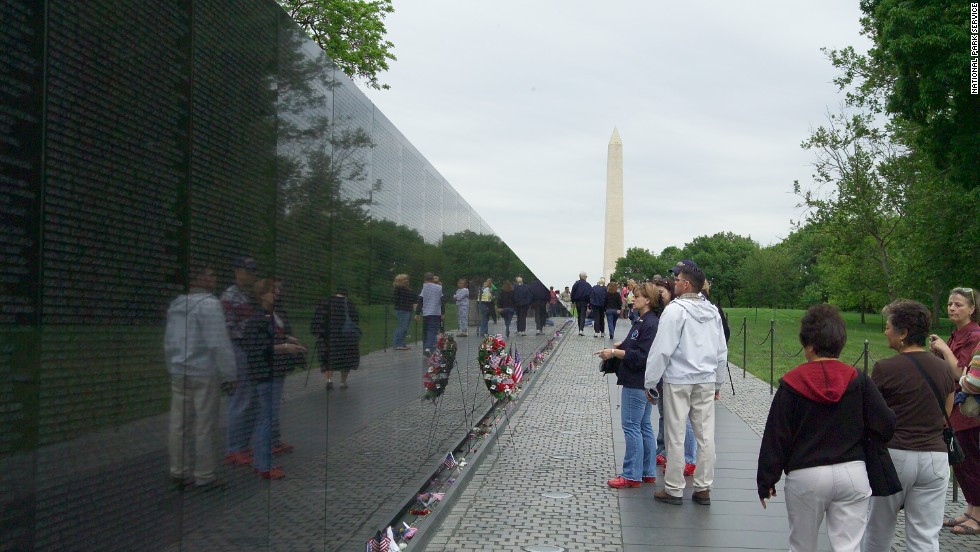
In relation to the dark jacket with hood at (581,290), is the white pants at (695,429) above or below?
below

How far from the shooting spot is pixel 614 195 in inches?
2586

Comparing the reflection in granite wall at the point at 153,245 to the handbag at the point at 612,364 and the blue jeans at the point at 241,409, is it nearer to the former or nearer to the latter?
the blue jeans at the point at 241,409

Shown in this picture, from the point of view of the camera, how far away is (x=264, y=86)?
388 centimetres

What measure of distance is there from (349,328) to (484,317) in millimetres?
7041

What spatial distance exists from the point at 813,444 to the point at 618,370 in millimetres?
3767

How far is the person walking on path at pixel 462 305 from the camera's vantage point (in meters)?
10.2

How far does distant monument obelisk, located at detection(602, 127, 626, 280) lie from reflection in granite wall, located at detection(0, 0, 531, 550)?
199 feet

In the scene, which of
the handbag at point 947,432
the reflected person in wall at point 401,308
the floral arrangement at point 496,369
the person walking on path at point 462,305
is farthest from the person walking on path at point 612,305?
the handbag at point 947,432

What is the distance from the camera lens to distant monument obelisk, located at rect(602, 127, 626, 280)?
64.9 metres

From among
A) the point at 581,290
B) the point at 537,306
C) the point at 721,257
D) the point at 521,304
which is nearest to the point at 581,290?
the point at 581,290

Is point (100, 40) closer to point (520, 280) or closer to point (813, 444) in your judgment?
point (813, 444)

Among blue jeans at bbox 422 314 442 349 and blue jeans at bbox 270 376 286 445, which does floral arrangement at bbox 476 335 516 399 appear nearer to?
blue jeans at bbox 422 314 442 349

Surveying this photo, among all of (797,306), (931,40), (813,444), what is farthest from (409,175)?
(797,306)

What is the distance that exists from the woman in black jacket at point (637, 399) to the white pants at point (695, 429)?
0.51 metres
